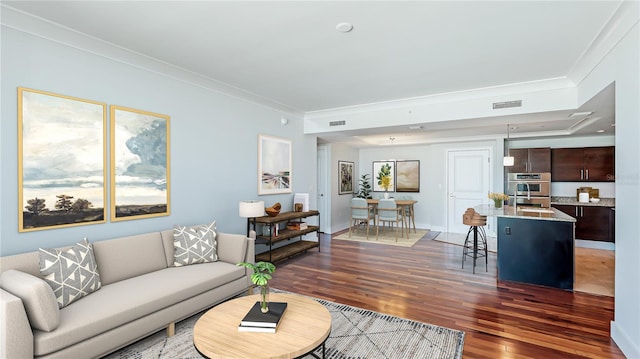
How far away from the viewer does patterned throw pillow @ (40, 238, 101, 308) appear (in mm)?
2263

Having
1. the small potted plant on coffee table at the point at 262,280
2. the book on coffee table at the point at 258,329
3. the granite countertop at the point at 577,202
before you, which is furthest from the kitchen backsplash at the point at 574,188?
the book on coffee table at the point at 258,329

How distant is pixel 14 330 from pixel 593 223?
8331mm

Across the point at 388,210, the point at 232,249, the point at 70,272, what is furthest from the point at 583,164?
the point at 70,272

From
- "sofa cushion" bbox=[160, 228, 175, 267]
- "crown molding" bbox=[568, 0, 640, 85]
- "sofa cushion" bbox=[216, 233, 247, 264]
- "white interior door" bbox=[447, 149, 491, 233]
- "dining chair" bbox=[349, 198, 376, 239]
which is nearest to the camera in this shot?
"crown molding" bbox=[568, 0, 640, 85]

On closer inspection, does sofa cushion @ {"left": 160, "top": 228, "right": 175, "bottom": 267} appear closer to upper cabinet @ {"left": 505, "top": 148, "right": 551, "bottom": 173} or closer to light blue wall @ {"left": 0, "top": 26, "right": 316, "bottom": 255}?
light blue wall @ {"left": 0, "top": 26, "right": 316, "bottom": 255}

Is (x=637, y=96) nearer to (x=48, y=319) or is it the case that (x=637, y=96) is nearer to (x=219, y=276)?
(x=219, y=276)

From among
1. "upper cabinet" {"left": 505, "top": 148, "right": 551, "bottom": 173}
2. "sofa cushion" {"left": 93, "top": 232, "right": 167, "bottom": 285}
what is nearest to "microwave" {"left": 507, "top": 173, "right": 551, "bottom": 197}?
"upper cabinet" {"left": 505, "top": 148, "right": 551, "bottom": 173}

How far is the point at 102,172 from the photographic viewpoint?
9.78 ft

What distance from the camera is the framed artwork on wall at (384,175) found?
8.76m

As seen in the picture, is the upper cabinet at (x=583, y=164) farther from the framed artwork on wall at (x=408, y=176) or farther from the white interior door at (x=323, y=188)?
the white interior door at (x=323, y=188)

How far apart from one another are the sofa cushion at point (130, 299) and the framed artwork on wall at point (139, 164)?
75 cm

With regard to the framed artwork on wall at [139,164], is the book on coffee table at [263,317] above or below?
below

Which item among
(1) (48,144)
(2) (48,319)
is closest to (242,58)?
(1) (48,144)

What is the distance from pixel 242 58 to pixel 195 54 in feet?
1.56
